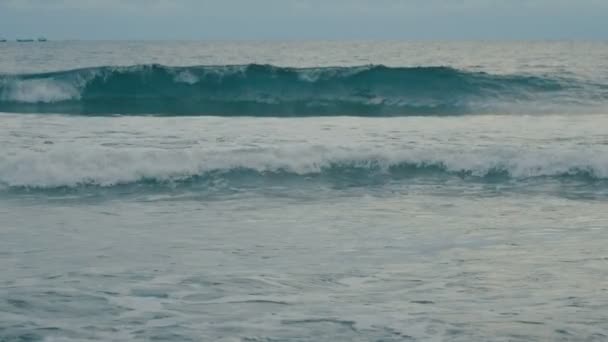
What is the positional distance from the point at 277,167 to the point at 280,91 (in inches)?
523

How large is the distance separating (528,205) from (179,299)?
505cm

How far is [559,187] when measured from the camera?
36.6 feet

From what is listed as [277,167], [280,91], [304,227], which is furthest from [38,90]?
[304,227]

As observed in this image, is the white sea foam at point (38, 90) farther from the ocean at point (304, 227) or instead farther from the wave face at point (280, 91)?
the ocean at point (304, 227)

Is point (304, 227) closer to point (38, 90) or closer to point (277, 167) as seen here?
point (277, 167)

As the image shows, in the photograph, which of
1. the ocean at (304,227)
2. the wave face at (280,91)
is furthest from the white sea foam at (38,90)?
the ocean at (304,227)

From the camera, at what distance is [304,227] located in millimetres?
8617

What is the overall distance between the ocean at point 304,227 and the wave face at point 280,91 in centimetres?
214

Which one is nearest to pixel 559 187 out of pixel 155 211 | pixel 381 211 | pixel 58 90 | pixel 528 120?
pixel 381 211

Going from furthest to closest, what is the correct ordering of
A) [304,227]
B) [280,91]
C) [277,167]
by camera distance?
[280,91] < [277,167] < [304,227]

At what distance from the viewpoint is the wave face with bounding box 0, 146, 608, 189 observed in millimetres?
11688

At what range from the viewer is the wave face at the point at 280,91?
22.8 meters

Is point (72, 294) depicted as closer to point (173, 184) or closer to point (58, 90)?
point (173, 184)

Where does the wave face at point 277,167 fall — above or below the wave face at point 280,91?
below
